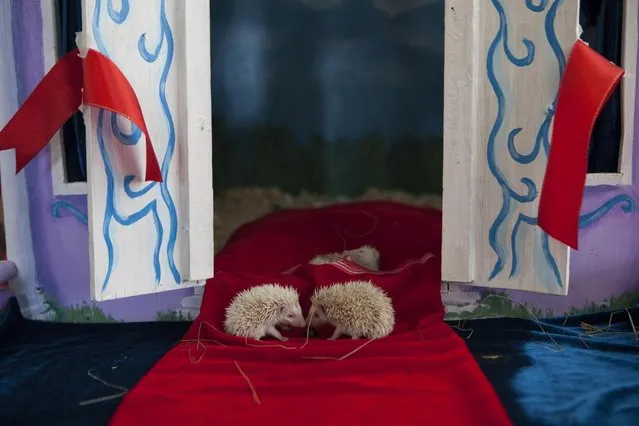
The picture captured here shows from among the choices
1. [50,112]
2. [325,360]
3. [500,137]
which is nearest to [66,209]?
[50,112]

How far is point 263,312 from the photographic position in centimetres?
137

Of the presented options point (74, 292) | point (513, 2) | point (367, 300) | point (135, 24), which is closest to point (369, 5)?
point (513, 2)

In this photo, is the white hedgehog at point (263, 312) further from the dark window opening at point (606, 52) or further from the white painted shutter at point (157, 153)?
the dark window opening at point (606, 52)

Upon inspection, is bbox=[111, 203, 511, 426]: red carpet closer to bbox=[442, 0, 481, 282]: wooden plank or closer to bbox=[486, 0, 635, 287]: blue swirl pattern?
bbox=[442, 0, 481, 282]: wooden plank

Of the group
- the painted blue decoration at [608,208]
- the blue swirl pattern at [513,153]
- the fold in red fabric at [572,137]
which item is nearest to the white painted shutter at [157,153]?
the blue swirl pattern at [513,153]

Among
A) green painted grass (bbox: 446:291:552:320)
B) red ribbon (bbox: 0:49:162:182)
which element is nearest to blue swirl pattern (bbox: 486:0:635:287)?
green painted grass (bbox: 446:291:552:320)

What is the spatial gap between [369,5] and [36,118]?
1.01m

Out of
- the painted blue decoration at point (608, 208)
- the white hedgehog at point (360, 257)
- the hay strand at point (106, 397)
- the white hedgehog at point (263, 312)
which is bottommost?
the hay strand at point (106, 397)

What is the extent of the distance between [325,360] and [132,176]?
69 centimetres

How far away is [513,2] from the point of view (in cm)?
142

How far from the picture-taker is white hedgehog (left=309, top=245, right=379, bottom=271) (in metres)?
1.62

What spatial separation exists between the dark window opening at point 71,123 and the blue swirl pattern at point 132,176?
419 millimetres

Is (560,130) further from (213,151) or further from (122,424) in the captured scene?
→ (122,424)

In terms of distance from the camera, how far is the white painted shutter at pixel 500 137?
1407 mm
